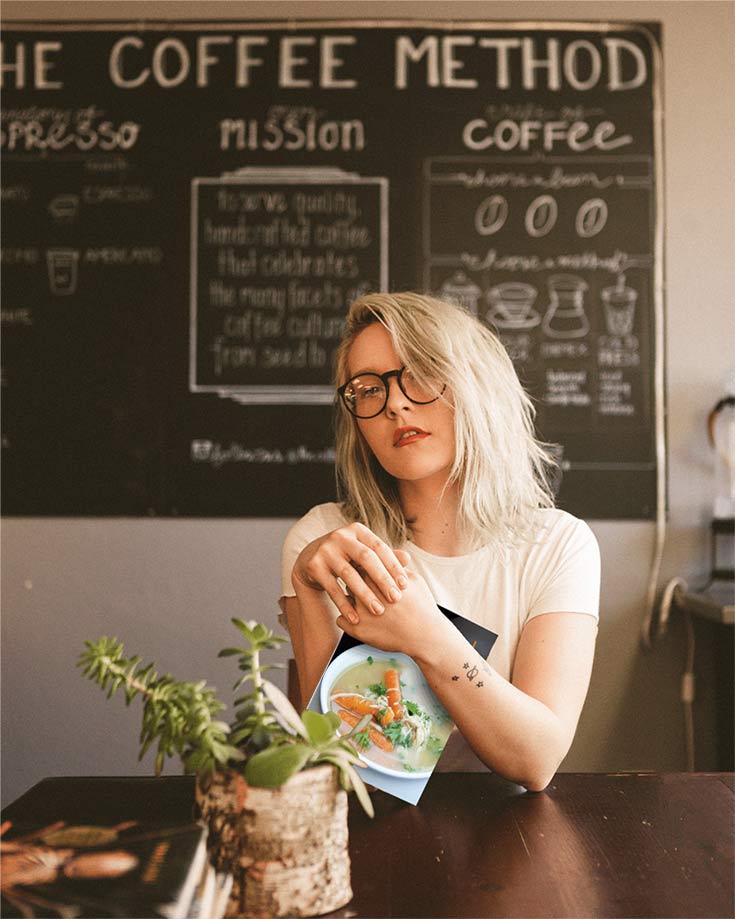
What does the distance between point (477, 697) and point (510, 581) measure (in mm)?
398

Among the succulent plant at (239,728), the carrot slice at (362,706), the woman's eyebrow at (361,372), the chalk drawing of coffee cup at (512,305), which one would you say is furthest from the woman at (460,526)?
the chalk drawing of coffee cup at (512,305)

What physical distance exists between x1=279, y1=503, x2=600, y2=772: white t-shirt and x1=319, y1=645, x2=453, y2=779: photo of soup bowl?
1.04 ft

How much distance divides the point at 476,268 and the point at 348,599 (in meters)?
1.86

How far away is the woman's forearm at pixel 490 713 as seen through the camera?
101 centimetres

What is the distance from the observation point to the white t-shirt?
132 cm

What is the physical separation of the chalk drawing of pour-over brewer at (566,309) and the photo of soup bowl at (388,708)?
6.12ft

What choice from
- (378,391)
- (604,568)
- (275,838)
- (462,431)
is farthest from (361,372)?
(604,568)

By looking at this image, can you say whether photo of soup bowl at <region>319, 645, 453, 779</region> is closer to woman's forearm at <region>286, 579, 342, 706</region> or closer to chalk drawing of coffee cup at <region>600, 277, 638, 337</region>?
woman's forearm at <region>286, 579, 342, 706</region>

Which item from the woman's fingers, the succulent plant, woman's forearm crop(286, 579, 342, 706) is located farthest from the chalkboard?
the succulent plant

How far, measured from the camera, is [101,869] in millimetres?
642

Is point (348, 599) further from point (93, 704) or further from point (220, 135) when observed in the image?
point (220, 135)

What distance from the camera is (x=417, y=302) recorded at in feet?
4.80

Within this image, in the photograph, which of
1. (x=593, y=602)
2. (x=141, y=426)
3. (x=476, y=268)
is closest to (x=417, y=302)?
(x=593, y=602)

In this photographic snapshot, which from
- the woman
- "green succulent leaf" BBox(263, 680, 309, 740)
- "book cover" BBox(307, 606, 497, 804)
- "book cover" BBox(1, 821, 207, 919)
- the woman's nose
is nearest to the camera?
"book cover" BBox(1, 821, 207, 919)
